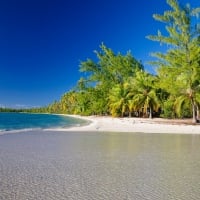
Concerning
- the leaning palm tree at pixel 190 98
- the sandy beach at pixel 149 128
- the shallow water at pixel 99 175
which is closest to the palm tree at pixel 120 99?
the leaning palm tree at pixel 190 98

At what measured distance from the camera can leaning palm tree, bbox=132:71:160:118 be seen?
39.8m

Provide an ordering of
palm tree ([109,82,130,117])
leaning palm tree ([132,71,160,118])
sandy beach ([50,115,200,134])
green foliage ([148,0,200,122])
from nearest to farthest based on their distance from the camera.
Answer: sandy beach ([50,115,200,134])
green foliage ([148,0,200,122])
leaning palm tree ([132,71,160,118])
palm tree ([109,82,130,117])

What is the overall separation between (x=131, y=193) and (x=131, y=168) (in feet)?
6.94

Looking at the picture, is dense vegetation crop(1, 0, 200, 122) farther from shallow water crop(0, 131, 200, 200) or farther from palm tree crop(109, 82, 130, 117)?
shallow water crop(0, 131, 200, 200)

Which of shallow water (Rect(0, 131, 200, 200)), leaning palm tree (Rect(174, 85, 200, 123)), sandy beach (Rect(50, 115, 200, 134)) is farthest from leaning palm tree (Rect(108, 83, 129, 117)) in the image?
shallow water (Rect(0, 131, 200, 200))

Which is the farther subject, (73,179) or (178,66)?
(178,66)

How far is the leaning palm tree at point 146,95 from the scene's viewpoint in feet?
131

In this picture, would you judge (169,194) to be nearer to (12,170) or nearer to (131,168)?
(131,168)

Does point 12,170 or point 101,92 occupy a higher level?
point 101,92

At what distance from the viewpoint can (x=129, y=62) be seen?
5497 centimetres

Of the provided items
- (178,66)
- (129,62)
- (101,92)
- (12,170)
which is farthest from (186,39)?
(101,92)

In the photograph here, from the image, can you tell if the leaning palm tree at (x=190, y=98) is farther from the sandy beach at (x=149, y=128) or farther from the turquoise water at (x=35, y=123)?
the turquoise water at (x=35, y=123)

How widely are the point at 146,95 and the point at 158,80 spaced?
110 inches

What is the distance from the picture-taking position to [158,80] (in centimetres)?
3897
